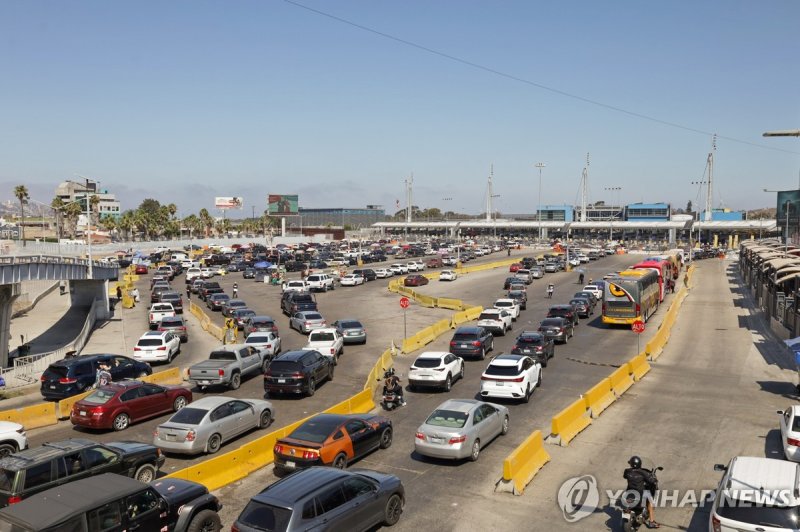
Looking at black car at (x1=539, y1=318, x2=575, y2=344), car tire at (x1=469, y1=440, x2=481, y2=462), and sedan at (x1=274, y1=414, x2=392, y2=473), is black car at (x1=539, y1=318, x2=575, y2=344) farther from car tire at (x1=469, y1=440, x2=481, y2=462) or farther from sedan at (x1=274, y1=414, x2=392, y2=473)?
sedan at (x1=274, y1=414, x2=392, y2=473)

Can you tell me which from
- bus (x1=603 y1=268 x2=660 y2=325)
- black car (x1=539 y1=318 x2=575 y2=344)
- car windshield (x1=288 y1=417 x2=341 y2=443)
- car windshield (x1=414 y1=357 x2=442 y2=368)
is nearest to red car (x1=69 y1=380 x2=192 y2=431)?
car windshield (x1=288 y1=417 x2=341 y2=443)

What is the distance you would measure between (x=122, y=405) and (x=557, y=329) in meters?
21.9

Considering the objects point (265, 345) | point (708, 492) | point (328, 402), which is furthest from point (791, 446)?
point (265, 345)

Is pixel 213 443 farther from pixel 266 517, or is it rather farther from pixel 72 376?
pixel 72 376

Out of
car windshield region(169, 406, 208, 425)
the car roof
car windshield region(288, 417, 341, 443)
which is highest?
the car roof

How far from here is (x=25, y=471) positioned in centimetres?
1162

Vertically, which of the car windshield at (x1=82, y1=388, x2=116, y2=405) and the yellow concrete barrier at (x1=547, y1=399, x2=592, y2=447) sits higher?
the car windshield at (x1=82, y1=388, x2=116, y2=405)

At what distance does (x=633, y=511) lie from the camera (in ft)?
37.2

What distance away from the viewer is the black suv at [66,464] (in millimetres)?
11516

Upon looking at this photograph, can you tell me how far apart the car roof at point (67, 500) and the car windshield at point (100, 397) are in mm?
9282

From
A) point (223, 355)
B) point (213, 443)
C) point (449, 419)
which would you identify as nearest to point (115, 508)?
point (213, 443)

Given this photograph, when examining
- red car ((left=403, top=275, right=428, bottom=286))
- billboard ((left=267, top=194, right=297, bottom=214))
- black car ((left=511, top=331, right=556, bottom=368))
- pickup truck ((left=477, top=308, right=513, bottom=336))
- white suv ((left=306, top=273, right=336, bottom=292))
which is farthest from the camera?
billboard ((left=267, top=194, right=297, bottom=214))

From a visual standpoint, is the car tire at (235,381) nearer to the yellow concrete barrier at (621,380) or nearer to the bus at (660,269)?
the yellow concrete barrier at (621,380)

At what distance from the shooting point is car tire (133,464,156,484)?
44.5ft
